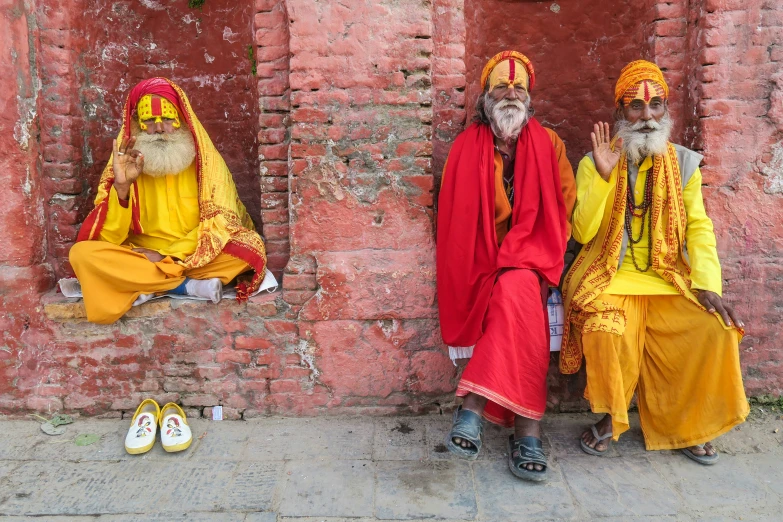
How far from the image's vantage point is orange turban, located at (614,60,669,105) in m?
3.19

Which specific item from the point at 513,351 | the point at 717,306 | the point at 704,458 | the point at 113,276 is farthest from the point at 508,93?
the point at 113,276

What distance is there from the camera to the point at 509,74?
324cm

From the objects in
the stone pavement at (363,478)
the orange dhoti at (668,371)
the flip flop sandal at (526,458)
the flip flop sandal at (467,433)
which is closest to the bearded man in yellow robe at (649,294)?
the orange dhoti at (668,371)

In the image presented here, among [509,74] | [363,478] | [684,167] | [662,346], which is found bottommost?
[363,478]

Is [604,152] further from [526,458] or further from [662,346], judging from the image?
[526,458]

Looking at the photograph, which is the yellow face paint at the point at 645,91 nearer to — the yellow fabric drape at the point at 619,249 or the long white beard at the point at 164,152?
the yellow fabric drape at the point at 619,249

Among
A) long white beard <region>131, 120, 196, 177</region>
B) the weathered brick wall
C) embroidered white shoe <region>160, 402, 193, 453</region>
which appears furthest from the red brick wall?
embroidered white shoe <region>160, 402, 193, 453</region>

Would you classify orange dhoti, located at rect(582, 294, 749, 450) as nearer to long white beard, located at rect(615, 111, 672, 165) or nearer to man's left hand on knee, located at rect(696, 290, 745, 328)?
man's left hand on knee, located at rect(696, 290, 745, 328)

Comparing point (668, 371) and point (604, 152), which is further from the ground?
point (604, 152)

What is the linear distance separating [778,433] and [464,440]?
1.81 metres

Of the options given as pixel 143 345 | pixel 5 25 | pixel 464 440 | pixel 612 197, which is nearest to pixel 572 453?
pixel 464 440

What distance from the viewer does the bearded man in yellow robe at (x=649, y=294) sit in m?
2.88

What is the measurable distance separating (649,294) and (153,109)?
9.65 ft

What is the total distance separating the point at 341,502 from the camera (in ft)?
8.52
